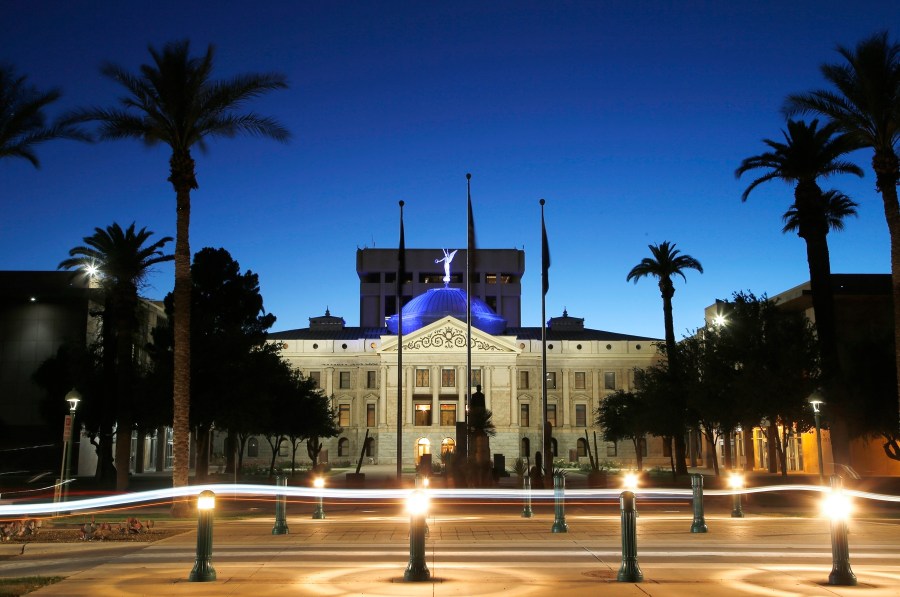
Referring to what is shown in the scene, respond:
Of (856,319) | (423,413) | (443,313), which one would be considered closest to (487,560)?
(856,319)

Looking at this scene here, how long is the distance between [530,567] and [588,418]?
8673cm

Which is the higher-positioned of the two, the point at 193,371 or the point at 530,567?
the point at 193,371

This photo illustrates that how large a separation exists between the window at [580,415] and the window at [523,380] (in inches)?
243

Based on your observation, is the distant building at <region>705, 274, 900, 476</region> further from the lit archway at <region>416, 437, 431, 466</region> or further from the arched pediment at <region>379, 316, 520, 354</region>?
the lit archway at <region>416, 437, 431, 466</region>

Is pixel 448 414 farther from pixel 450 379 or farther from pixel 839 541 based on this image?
pixel 839 541

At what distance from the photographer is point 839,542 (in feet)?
36.6

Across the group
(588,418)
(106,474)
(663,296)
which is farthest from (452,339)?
(106,474)

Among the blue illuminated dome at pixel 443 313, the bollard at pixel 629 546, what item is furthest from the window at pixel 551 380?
the bollard at pixel 629 546

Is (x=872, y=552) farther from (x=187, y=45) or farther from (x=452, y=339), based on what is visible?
(x=452, y=339)

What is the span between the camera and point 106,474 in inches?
1699

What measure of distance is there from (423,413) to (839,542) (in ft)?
279

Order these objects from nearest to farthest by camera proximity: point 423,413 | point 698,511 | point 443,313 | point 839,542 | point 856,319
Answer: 1. point 839,542
2. point 698,511
3. point 856,319
4. point 423,413
5. point 443,313

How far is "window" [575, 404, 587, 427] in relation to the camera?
321 feet

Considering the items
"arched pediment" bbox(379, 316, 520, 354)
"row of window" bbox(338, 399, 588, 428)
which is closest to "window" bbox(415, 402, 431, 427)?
"row of window" bbox(338, 399, 588, 428)
